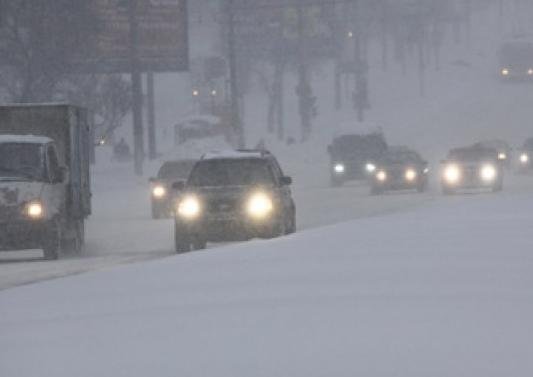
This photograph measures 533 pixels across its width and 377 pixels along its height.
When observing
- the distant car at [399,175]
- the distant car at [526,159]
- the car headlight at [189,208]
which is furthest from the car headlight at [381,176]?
the car headlight at [189,208]

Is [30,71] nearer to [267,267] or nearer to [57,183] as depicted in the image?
[57,183]

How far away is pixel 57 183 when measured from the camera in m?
24.7

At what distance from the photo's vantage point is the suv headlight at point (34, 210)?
2359 centimetres

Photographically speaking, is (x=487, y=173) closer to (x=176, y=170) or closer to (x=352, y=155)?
(x=176, y=170)

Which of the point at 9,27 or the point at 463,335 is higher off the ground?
the point at 9,27

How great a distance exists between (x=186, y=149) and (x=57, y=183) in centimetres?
4309

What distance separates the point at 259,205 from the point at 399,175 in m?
24.3

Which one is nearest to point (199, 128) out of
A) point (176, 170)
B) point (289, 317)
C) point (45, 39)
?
point (45, 39)

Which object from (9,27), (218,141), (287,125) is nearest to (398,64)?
(287,125)

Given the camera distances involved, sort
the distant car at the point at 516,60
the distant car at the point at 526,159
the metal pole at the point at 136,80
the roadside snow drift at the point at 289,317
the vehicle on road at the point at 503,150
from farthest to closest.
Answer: the distant car at the point at 516,60 → the vehicle on road at the point at 503,150 → the distant car at the point at 526,159 → the metal pole at the point at 136,80 → the roadside snow drift at the point at 289,317

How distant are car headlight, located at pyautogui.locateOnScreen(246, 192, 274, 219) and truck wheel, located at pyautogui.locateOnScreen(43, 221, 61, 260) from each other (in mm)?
2971

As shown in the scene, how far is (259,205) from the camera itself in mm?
24484

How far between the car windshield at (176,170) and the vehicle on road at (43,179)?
10502 millimetres

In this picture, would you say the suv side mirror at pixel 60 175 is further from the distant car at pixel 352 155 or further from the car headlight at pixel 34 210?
the distant car at pixel 352 155
